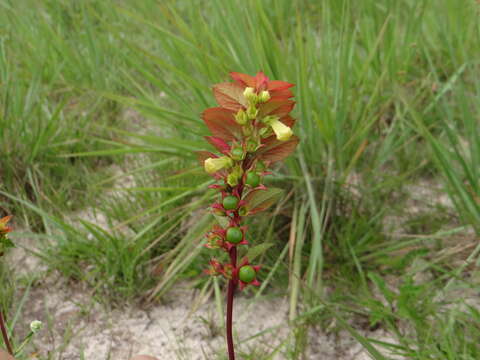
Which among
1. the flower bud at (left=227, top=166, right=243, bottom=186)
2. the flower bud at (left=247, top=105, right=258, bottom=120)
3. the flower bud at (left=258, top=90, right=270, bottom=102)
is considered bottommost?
the flower bud at (left=227, top=166, right=243, bottom=186)

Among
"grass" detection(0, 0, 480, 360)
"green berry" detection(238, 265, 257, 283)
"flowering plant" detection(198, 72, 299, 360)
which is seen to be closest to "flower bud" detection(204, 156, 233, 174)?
"flowering plant" detection(198, 72, 299, 360)

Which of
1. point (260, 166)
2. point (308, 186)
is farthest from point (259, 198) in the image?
point (308, 186)

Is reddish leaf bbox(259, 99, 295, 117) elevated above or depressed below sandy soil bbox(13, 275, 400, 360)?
above

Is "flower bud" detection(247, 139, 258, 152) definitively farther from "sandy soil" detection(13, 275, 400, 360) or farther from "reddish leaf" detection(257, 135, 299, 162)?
"sandy soil" detection(13, 275, 400, 360)

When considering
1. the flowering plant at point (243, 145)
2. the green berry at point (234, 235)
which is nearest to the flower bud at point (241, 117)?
the flowering plant at point (243, 145)

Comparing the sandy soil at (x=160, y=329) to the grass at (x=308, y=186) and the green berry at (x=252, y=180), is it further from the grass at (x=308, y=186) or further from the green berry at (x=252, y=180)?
the green berry at (x=252, y=180)

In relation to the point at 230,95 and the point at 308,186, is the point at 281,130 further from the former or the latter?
the point at 308,186
